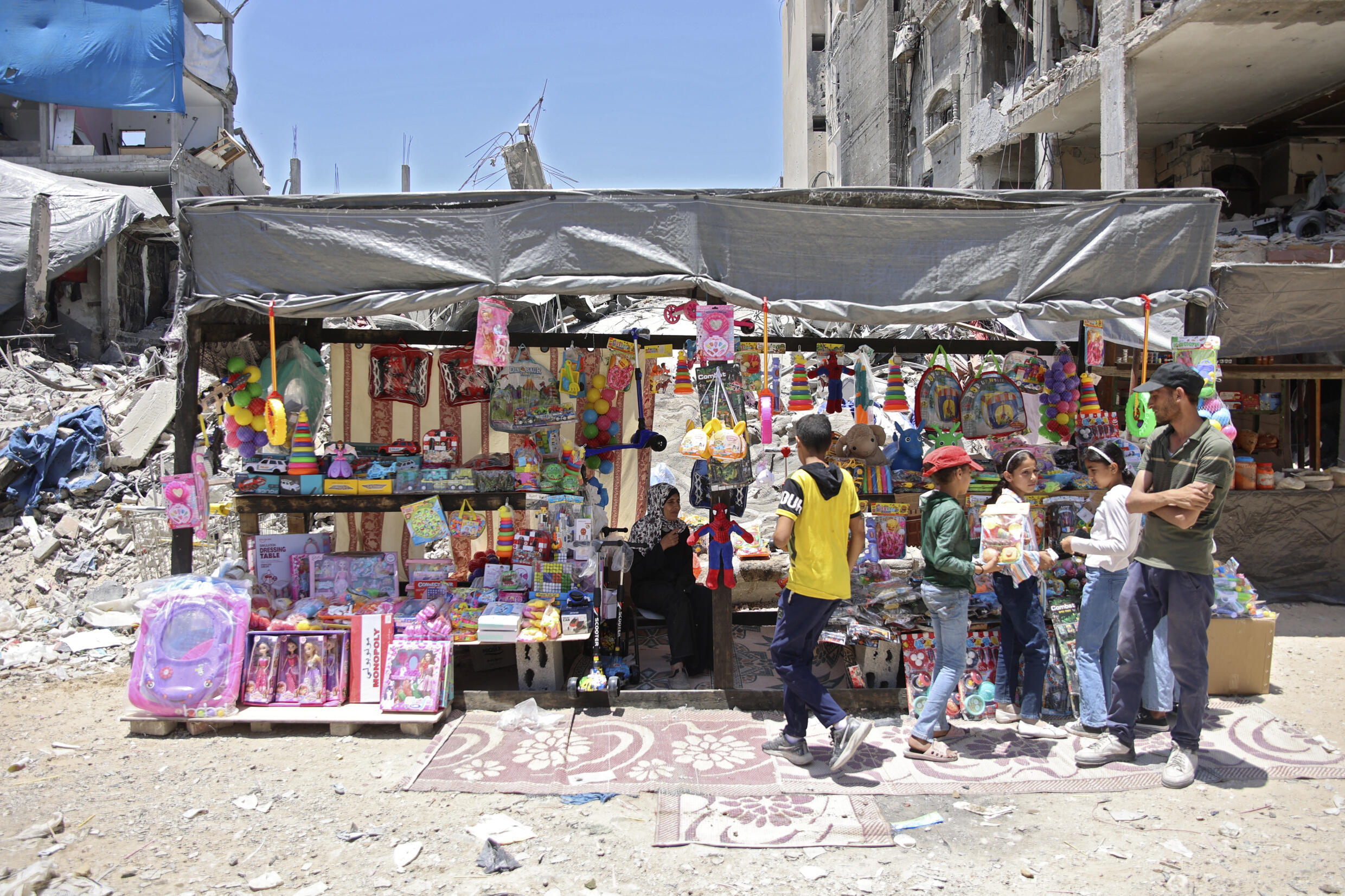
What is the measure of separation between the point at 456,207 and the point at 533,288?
0.73 meters

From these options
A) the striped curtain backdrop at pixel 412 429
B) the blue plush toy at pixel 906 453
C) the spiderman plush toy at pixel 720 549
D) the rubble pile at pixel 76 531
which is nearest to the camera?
the spiderman plush toy at pixel 720 549

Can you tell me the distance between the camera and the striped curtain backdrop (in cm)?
670

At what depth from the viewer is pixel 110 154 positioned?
78.5 feet

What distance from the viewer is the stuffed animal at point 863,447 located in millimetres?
5805

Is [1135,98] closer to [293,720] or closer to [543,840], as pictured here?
[543,840]

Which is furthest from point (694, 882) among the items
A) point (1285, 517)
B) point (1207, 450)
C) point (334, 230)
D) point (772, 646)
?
point (1285, 517)

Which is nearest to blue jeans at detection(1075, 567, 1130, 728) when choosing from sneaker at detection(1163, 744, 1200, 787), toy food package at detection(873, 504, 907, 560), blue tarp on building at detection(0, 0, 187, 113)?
sneaker at detection(1163, 744, 1200, 787)

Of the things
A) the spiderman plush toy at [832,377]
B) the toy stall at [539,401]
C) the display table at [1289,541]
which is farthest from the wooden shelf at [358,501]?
the display table at [1289,541]

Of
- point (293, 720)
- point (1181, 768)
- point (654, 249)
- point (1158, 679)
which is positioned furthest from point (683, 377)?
point (1181, 768)

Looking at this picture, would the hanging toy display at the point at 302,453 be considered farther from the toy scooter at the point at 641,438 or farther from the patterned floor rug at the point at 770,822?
the patterned floor rug at the point at 770,822

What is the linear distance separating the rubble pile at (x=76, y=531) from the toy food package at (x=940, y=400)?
22.6 ft

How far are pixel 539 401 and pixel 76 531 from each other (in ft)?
23.0

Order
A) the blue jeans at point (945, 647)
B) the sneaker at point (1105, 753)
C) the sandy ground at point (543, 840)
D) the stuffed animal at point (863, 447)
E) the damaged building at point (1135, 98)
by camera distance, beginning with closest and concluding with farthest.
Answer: the sandy ground at point (543, 840)
the sneaker at point (1105, 753)
the blue jeans at point (945, 647)
the stuffed animal at point (863, 447)
the damaged building at point (1135, 98)

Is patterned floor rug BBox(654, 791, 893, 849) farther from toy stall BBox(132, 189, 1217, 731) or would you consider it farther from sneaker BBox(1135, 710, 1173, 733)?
sneaker BBox(1135, 710, 1173, 733)
